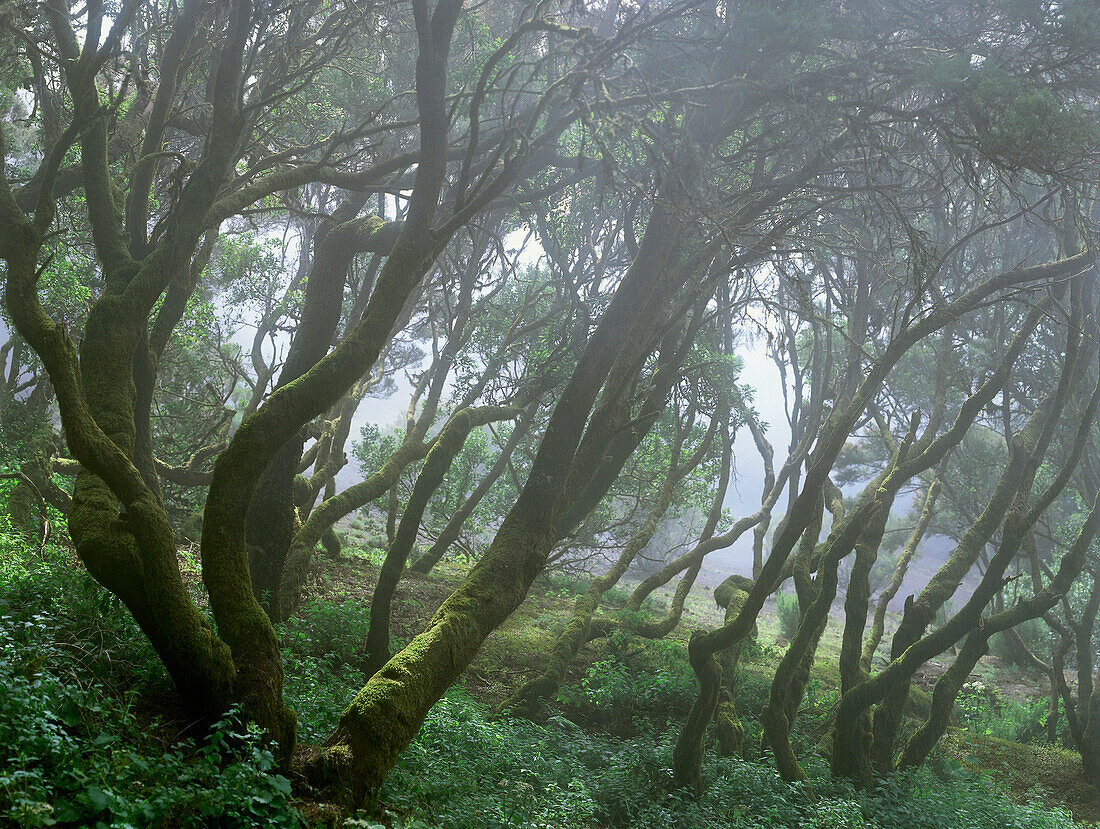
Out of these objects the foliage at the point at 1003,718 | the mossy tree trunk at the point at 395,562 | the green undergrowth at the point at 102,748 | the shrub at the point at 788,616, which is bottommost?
the green undergrowth at the point at 102,748

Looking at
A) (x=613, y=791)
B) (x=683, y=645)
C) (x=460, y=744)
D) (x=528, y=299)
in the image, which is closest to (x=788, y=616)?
(x=683, y=645)

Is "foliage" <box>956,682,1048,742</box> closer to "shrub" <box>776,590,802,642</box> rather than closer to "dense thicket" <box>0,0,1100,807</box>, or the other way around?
"dense thicket" <box>0,0,1100,807</box>

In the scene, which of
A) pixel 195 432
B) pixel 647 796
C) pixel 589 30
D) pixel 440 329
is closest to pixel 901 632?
pixel 647 796

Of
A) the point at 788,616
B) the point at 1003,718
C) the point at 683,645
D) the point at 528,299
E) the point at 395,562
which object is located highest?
the point at 528,299

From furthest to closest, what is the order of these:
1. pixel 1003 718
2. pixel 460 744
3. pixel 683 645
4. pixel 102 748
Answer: pixel 1003 718 < pixel 683 645 < pixel 460 744 < pixel 102 748

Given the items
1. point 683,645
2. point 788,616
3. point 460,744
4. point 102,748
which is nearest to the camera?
point 102,748

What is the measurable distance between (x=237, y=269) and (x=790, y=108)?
507 inches

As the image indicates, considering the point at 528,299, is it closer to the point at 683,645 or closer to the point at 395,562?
the point at 683,645

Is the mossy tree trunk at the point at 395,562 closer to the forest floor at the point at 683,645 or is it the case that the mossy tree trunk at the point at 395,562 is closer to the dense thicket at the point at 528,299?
the dense thicket at the point at 528,299

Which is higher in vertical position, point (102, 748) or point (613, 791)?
point (613, 791)

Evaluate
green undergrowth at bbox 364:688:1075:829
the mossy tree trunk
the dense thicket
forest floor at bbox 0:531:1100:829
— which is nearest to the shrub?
forest floor at bbox 0:531:1100:829

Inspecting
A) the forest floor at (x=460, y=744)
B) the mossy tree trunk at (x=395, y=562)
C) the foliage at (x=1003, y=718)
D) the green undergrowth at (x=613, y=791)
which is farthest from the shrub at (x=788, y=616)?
the mossy tree trunk at (x=395, y=562)

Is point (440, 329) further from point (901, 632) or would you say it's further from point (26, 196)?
point (901, 632)

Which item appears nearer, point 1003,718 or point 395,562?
point 395,562
